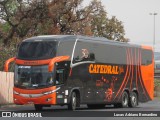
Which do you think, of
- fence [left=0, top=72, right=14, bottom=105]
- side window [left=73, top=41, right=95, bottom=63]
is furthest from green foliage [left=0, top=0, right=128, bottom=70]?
side window [left=73, top=41, right=95, bottom=63]

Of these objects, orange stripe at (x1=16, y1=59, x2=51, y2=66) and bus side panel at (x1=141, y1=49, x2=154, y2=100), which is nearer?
orange stripe at (x1=16, y1=59, x2=51, y2=66)

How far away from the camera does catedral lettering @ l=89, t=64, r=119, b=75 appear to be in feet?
103

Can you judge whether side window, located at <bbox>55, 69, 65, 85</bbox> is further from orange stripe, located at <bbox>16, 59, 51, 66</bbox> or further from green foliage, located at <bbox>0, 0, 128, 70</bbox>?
green foliage, located at <bbox>0, 0, 128, 70</bbox>

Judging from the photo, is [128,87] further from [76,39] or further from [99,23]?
[99,23]

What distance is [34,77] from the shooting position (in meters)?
28.8

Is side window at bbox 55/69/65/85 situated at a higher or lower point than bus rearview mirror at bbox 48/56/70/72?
lower

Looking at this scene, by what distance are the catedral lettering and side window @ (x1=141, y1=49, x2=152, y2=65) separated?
365 centimetres

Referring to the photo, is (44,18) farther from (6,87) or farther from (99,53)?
(99,53)

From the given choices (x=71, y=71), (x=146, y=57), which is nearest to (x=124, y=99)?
(x=146, y=57)

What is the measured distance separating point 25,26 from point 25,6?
203 cm

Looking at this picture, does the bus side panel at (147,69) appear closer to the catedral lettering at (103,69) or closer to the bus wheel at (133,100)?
the bus wheel at (133,100)

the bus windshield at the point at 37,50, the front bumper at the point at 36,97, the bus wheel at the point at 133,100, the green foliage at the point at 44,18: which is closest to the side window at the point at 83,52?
the bus windshield at the point at 37,50

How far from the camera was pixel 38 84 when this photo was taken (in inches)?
1136

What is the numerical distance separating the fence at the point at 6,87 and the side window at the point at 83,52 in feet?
25.8
